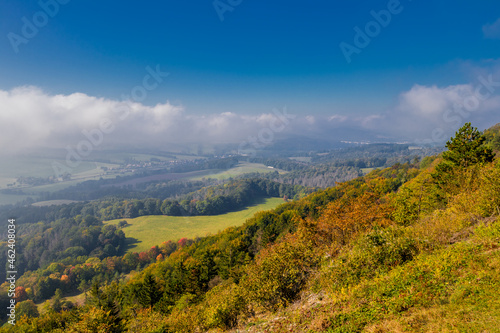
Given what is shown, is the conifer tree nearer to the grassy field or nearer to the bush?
the bush

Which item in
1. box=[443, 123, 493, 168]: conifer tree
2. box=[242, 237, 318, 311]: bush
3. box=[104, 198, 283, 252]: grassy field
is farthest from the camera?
box=[104, 198, 283, 252]: grassy field

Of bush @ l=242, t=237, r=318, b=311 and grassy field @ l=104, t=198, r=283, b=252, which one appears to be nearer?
bush @ l=242, t=237, r=318, b=311

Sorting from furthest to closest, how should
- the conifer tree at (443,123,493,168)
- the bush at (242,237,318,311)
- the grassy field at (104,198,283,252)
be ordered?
the grassy field at (104,198,283,252) < the conifer tree at (443,123,493,168) < the bush at (242,237,318,311)

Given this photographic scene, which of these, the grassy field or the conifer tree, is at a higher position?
the conifer tree

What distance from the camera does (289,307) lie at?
1609cm

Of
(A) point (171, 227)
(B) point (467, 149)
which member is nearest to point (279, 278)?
(B) point (467, 149)

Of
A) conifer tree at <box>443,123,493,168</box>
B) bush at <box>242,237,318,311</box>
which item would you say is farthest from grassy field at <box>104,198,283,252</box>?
conifer tree at <box>443,123,493,168</box>

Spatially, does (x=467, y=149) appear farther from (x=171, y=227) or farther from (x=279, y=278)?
(x=171, y=227)

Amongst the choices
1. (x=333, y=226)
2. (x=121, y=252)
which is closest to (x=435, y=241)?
(x=333, y=226)

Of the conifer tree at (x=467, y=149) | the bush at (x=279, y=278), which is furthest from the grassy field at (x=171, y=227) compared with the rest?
the conifer tree at (x=467, y=149)

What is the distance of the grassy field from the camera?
398 feet

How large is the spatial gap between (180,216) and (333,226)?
153676mm

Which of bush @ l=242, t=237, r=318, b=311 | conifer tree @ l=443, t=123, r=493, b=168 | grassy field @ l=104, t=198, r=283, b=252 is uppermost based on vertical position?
conifer tree @ l=443, t=123, r=493, b=168

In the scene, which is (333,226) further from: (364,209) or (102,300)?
(102,300)
